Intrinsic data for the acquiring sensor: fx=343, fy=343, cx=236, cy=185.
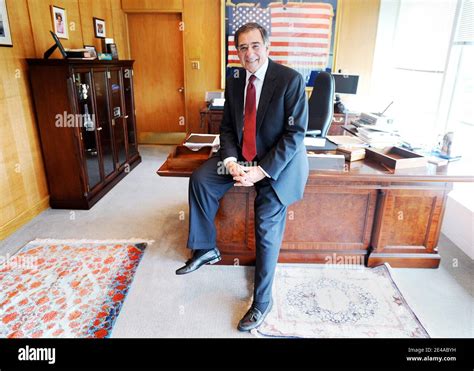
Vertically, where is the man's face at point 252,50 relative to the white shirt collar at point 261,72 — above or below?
above

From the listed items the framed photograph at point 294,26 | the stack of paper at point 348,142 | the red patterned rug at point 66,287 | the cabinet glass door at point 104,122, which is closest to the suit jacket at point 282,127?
the stack of paper at point 348,142

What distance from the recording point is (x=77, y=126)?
10.7 ft

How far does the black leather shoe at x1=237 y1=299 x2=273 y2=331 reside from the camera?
1.89m

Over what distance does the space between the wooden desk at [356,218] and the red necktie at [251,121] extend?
327 mm

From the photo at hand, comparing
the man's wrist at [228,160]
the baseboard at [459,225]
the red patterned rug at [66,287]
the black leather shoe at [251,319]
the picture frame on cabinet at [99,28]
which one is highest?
the picture frame on cabinet at [99,28]

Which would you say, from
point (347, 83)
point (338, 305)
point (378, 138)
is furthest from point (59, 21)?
point (338, 305)

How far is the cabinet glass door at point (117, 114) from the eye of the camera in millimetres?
4094

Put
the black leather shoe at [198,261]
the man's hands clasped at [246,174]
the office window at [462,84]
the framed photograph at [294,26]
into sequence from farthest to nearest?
the framed photograph at [294,26] < the office window at [462,84] < the black leather shoe at [198,261] < the man's hands clasped at [246,174]

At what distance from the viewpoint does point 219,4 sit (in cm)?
→ 511

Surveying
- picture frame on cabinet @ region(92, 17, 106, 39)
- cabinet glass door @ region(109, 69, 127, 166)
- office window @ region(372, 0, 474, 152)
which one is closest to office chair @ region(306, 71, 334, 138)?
office window @ region(372, 0, 474, 152)

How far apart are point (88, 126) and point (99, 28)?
1890mm

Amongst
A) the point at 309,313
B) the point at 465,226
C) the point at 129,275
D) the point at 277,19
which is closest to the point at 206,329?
the point at 309,313

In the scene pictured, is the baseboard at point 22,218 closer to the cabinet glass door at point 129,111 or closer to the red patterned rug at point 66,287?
the red patterned rug at point 66,287

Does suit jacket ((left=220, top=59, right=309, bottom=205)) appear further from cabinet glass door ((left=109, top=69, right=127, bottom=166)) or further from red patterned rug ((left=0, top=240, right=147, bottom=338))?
cabinet glass door ((left=109, top=69, right=127, bottom=166))
